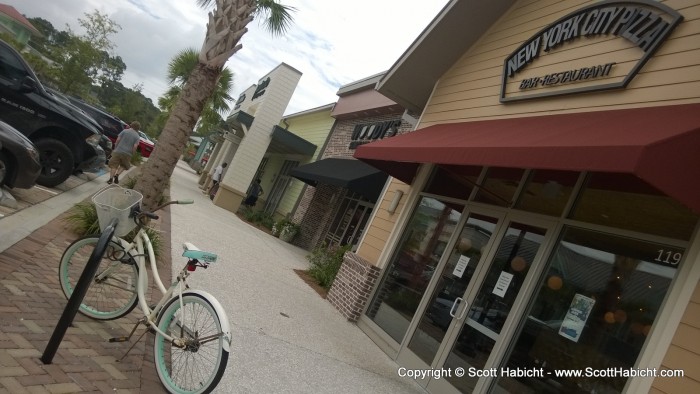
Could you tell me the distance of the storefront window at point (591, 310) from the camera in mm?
4336

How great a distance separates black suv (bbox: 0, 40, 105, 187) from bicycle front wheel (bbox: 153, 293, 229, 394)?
6867mm

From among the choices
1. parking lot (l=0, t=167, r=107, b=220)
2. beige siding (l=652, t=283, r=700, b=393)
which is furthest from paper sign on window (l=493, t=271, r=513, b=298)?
parking lot (l=0, t=167, r=107, b=220)

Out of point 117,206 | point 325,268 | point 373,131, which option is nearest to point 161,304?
point 117,206

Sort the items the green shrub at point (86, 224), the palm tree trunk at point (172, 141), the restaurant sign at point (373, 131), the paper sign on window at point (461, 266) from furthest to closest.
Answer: the restaurant sign at point (373, 131), the palm tree trunk at point (172, 141), the green shrub at point (86, 224), the paper sign on window at point (461, 266)

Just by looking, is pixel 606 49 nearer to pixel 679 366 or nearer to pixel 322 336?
pixel 679 366

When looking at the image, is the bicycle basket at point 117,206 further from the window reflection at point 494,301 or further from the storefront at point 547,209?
the window reflection at point 494,301

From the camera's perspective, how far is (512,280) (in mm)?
5625

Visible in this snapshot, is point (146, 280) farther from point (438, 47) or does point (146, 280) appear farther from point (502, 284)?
point (438, 47)

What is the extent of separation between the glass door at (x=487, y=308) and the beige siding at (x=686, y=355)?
161cm

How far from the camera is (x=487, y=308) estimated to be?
5.73 m

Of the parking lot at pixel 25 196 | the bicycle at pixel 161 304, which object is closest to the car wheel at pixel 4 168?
the parking lot at pixel 25 196

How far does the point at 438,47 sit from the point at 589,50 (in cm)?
285

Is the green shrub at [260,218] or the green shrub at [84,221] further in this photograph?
the green shrub at [260,218]

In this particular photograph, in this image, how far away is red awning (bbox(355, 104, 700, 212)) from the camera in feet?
11.7
